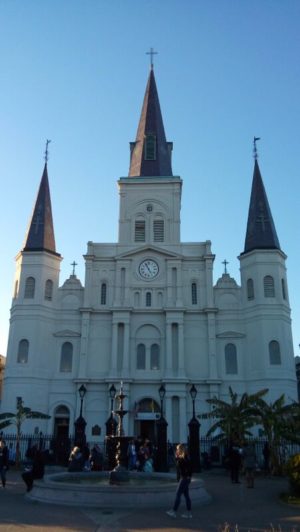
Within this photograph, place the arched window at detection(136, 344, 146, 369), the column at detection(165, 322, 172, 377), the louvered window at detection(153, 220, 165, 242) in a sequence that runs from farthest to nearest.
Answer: the louvered window at detection(153, 220, 165, 242) → the arched window at detection(136, 344, 146, 369) → the column at detection(165, 322, 172, 377)

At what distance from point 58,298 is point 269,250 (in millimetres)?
17934

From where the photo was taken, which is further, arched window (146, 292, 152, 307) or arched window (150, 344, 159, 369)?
arched window (146, 292, 152, 307)

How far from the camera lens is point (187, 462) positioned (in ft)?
40.6

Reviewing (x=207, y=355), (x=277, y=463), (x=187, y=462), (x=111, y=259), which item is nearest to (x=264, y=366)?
(x=207, y=355)

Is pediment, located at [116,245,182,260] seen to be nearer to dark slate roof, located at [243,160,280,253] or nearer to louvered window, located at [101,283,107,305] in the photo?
louvered window, located at [101,283,107,305]

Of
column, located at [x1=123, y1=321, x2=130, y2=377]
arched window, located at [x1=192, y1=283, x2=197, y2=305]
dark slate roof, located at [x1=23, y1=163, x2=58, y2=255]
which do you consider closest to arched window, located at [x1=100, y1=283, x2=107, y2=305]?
column, located at [x1=123, y1=321, x2=130, y2=377]

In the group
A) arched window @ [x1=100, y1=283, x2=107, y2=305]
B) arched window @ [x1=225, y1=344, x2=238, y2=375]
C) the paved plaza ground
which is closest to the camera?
the paved plaza ground

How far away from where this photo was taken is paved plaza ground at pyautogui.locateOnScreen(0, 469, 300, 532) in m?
10.5

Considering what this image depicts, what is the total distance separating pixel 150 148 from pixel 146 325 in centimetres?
1858

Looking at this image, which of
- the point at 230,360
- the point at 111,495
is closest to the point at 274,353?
the point at 230,360

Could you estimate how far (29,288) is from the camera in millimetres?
40531

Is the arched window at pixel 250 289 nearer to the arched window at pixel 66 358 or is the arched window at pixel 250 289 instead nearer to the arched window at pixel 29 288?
the arched window at pixel 66 358

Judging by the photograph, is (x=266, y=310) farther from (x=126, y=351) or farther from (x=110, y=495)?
(x=110, y=495)

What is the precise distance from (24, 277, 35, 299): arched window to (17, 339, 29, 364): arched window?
3.70 m
